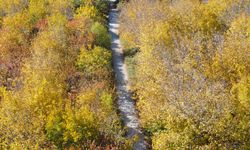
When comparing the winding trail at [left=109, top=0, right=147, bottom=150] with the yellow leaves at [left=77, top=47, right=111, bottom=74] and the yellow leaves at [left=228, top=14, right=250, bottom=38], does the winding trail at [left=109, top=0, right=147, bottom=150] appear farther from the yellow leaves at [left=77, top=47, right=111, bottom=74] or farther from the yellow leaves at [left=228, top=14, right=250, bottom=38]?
the yellow leaves at [left=228, top=14, right=250, bottom=38]

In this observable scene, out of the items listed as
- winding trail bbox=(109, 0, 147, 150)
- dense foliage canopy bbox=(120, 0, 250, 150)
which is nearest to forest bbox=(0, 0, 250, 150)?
dense foliage canopy bbox=(120, 0, 250, 150)

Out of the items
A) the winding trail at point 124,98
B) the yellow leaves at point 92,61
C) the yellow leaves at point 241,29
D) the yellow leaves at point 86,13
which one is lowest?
the winding trail at point 124,98

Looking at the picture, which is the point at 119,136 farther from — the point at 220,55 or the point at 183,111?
the point at 220,55

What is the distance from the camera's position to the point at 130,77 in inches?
1761

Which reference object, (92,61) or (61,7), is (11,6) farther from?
(92,61)

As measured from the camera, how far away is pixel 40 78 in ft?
112

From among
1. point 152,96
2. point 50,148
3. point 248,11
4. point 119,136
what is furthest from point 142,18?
point 50,148

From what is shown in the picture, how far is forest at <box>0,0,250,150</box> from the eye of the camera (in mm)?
28656

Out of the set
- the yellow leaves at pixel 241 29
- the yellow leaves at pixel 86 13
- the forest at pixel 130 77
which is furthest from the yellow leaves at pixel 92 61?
the yellow leaves at pixel 241 29

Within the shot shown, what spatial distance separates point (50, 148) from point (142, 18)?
2388 centimetres

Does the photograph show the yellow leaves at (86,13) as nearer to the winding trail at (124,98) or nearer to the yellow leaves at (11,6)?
the winding trail at (124,98)

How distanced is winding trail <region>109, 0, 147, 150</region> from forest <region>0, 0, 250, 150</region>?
721mm

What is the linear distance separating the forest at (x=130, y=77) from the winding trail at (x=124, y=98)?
72 centimetres

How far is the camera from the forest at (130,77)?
1128 inches
